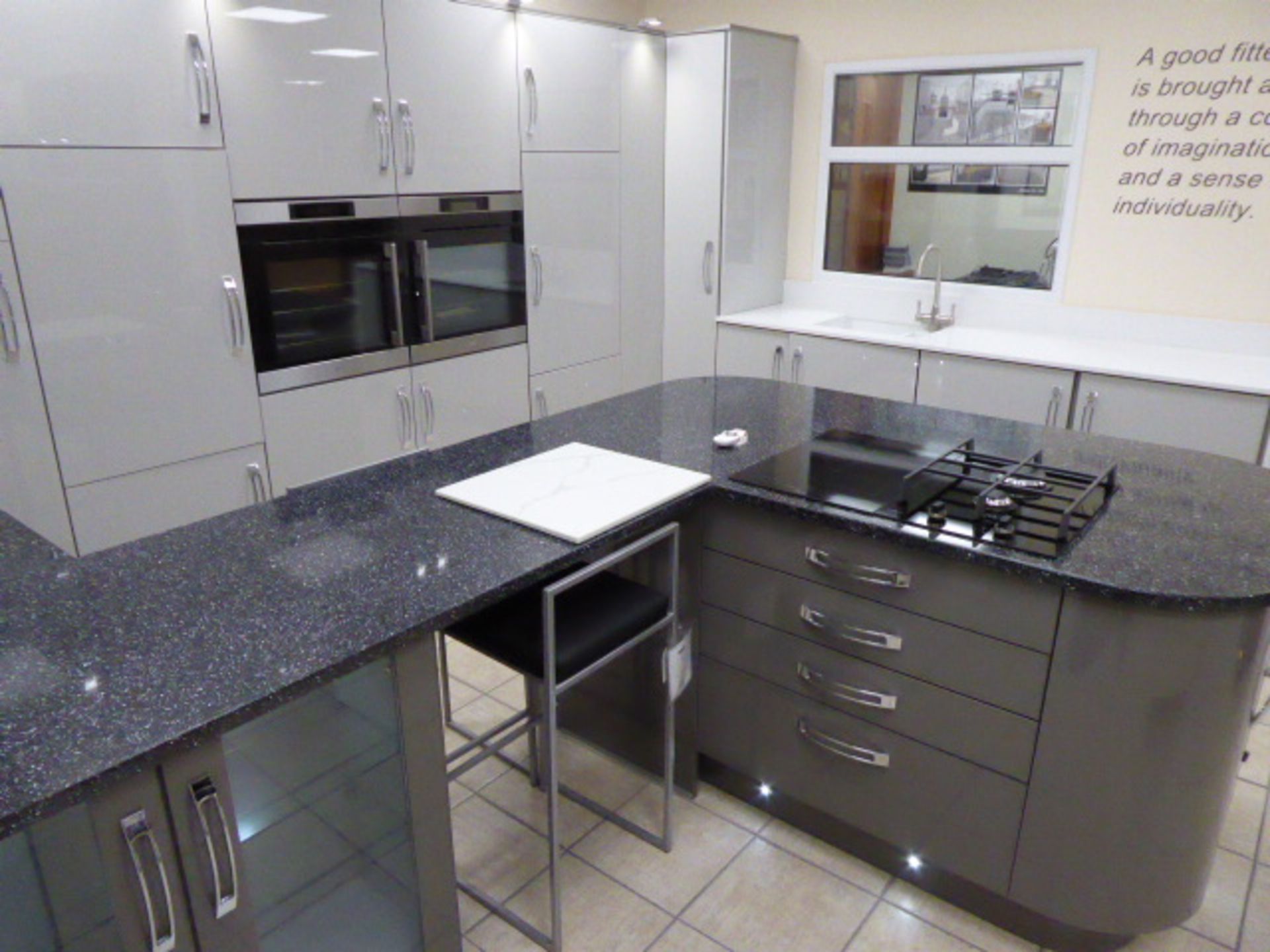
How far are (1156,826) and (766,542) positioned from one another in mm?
926

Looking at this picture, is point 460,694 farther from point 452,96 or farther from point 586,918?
point 452,96

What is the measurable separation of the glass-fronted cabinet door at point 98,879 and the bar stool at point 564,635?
643 millimetres

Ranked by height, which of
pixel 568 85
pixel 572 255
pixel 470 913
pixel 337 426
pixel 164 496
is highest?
pixel 568 85

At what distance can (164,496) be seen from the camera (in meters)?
2.90

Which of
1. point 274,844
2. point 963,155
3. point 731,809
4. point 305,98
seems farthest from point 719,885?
point 963,155

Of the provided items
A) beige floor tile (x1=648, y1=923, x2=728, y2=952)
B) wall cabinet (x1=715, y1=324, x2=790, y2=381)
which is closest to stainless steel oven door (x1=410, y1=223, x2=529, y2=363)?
wall cabinet (x1=715, y1=324, x2=790, y2=381)

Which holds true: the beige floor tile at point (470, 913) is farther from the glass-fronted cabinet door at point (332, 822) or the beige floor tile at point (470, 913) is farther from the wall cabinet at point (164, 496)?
the wall cabinet at point (164, 496)

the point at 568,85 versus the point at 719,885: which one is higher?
the point at 568,85

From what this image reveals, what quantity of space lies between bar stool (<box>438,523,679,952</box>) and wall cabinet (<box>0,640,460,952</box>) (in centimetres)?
24

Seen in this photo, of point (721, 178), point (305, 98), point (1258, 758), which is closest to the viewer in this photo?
point (1258, 758)

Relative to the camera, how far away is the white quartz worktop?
10.5 ft

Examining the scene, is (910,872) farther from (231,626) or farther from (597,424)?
(231,626)

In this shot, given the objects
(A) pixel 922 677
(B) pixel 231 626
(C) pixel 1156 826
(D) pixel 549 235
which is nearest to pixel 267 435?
(D) pixel 549 235

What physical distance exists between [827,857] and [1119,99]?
3208 millimetres
